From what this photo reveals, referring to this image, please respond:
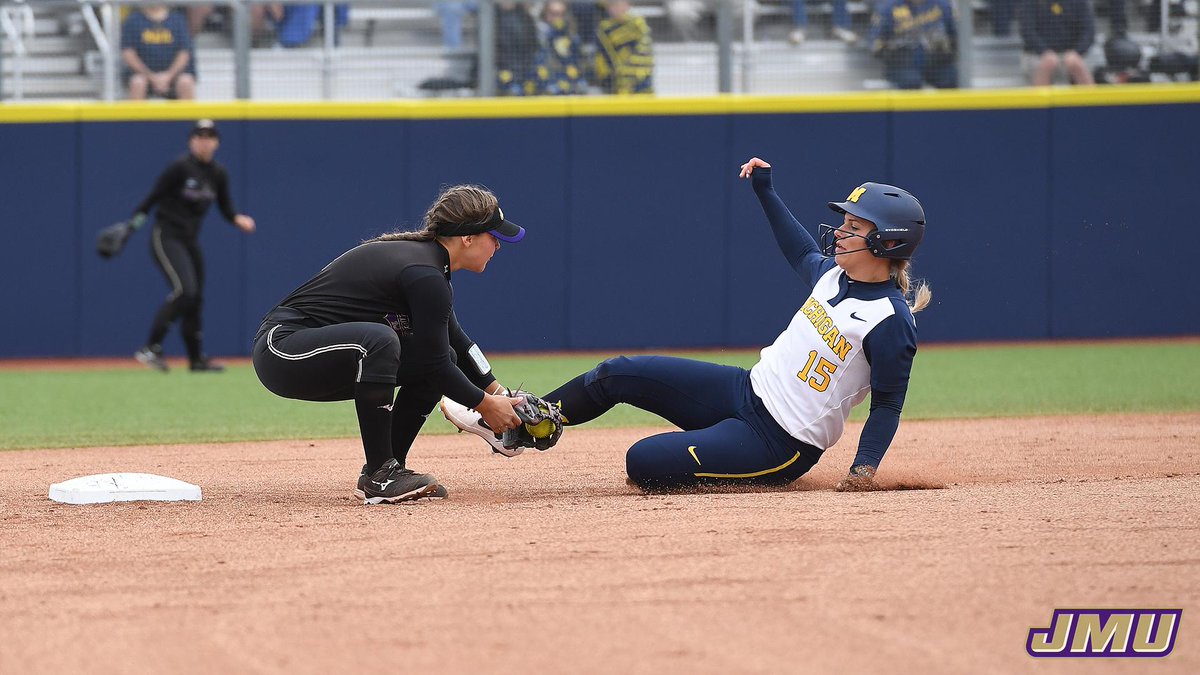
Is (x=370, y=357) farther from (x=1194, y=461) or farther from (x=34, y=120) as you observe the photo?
(x=34, y=120)

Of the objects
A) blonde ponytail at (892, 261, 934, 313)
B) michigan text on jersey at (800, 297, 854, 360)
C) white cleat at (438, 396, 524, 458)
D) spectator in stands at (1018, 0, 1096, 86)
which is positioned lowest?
white cleat at (438, 396, 524, 458)

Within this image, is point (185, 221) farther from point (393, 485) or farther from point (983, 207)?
point (983, 207)

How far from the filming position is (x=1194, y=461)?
21.4 ft

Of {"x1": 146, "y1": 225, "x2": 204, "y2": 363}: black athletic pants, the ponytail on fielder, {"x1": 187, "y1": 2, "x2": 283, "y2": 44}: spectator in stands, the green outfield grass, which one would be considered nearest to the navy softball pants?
the ponytail on fielder

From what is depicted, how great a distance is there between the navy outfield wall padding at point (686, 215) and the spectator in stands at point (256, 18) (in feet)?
2.96

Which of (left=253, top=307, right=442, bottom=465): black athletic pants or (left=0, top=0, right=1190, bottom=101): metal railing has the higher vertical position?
(left=0, top=0, right=1190, bottom=101): metal railing

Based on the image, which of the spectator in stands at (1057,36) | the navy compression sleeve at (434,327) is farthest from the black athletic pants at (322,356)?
the spectator in stands at (1057,36)

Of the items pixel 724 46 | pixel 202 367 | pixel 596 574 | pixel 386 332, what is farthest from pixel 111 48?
pixel 596 574

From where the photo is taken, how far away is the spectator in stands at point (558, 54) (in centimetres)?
1399

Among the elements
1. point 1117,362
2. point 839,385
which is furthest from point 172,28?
point 839,385

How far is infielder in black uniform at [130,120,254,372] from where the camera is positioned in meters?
11.9

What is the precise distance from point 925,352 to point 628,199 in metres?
3.35

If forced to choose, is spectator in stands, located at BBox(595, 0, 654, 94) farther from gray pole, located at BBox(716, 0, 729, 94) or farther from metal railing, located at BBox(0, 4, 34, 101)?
metal railing, located at BBox(0, 4, 34, 101)

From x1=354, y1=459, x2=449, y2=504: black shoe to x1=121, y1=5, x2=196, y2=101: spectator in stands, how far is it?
378 inches
